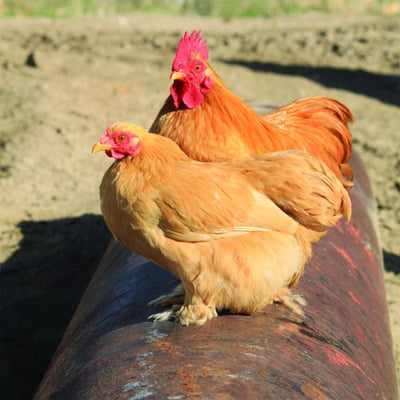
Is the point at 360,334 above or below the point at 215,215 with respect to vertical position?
below

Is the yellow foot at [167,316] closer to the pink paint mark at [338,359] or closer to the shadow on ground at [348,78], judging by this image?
the pink paint mark at [338,359]

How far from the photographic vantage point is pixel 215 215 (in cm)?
303

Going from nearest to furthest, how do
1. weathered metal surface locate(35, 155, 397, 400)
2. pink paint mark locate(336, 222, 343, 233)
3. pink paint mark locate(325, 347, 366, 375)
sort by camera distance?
weathered metal surface locate(35, 155, 397, 400)
pink paint mark locate(325, 347, 366, 375)
pink paint mark locate(336, 222, 343, 233)

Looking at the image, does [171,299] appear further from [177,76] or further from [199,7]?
[199,7]

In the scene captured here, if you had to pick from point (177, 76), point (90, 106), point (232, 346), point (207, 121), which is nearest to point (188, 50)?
point (177, 76)

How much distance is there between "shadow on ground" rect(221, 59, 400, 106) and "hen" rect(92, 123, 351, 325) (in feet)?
23.2

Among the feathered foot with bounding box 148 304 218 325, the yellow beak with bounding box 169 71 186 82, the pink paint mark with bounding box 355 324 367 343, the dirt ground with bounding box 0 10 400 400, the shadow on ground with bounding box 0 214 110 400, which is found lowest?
the shadow on ground with bounding box 0 214 110 400

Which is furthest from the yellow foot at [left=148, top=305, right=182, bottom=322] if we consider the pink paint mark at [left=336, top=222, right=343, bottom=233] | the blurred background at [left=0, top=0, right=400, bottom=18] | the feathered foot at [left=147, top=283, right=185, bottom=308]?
the blurred background at [left=0, top=0, right=400, bottom=18]

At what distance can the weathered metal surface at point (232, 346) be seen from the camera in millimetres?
2512

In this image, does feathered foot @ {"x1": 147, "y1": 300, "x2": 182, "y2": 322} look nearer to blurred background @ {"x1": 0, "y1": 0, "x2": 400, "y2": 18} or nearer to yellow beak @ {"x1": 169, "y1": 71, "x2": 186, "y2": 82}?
yellow beak @ {"x1": 169, "y1": 71, "x2": 186, "y2": 82}

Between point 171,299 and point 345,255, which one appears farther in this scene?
point 345,255

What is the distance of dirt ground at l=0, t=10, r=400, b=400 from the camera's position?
17.6ft

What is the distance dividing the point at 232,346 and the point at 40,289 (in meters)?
2.99

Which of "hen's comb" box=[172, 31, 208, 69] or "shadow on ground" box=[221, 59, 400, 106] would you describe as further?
"shadow on ground" box=[221, 59, 400, 106]
